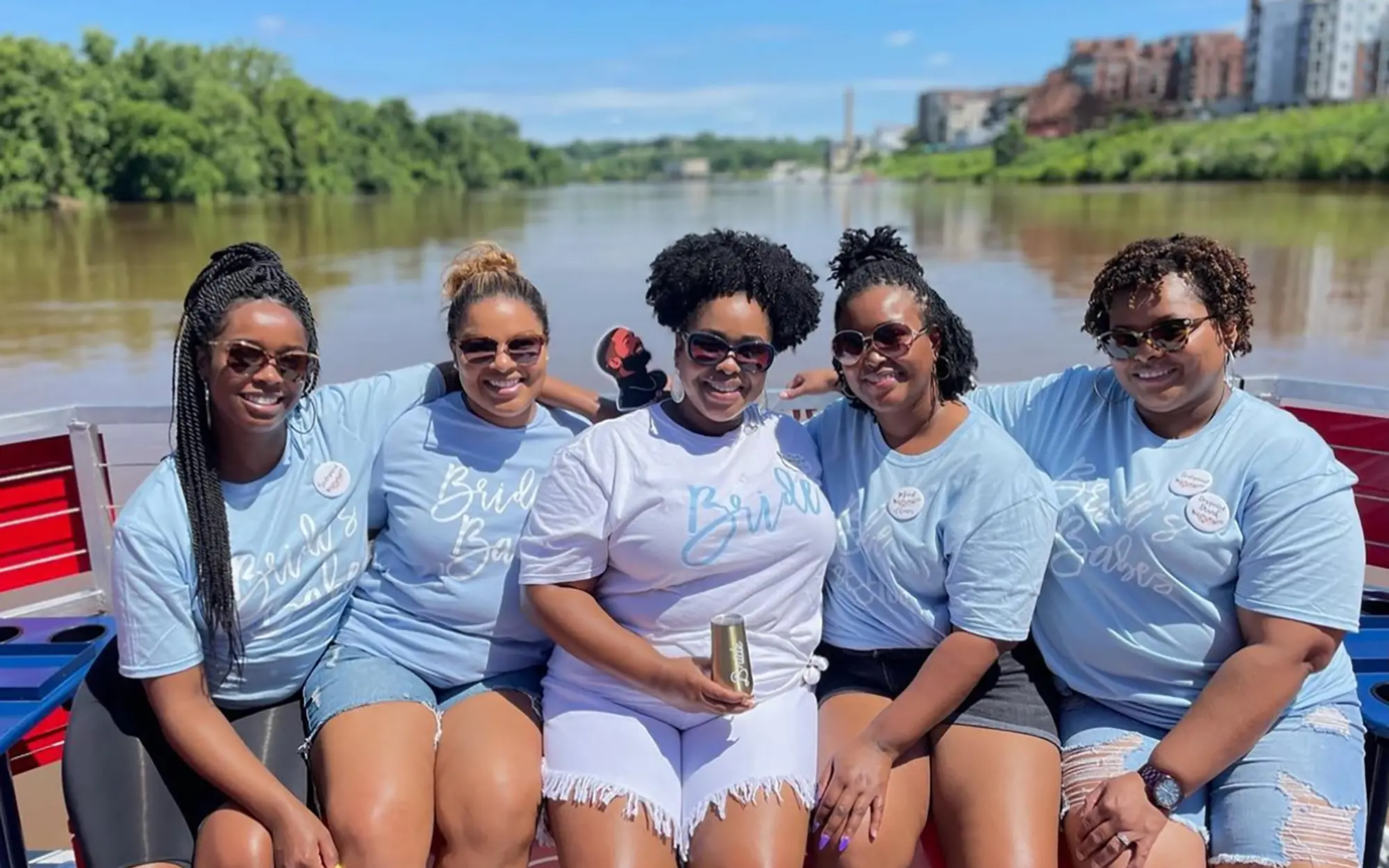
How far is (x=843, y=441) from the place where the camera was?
288 cm

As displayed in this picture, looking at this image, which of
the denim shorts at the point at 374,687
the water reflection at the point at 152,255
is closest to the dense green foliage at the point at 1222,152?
the water reflection at the point at 152,255

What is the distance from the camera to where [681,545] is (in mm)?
2621

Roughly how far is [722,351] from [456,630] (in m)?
1.05

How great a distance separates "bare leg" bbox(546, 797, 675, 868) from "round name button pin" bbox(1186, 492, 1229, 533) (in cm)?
124

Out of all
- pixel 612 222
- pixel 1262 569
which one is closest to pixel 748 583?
pixel 1262 569

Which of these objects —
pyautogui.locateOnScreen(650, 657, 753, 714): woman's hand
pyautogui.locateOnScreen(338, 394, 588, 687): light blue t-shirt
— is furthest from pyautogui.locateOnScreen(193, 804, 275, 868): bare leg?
pyautogui.locateOnScreen(650, 657, 753, 714): woman's hand

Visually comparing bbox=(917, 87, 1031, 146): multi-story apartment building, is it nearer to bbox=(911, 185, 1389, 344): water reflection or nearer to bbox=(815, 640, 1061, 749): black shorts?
bbox=(911, 185, 1389, 344): water reflection

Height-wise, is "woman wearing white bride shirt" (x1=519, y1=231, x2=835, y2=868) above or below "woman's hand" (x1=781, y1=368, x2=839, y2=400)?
below

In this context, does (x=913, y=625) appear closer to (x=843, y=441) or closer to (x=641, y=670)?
(x=843, y=441)

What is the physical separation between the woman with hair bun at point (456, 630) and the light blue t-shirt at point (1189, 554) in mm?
1440

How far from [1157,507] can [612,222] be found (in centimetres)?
4444

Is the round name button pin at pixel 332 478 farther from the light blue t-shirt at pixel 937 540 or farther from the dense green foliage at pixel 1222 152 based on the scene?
the dense green foliage at pixel 1222 152

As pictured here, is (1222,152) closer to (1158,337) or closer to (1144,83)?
(1158,337)

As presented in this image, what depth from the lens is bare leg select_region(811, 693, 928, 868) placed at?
2.42 meters
